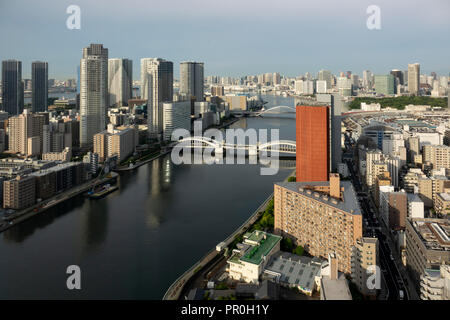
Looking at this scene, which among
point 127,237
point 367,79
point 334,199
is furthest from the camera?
point 367,79

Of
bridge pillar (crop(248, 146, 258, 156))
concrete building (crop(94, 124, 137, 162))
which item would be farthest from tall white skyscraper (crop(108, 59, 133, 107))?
bridge pillar (crop(248, 146, 258, 156))

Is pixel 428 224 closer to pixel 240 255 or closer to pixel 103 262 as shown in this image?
pixel 240 255

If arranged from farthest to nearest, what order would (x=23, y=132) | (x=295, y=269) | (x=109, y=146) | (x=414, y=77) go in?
1. (x=414, y=77)
2. (x=23, y=132)
3. (x=109, y=146)
4. (x=295, y=269)

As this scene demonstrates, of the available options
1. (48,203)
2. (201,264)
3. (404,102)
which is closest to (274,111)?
(404,102)

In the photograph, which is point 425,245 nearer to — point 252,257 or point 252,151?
point 252,257

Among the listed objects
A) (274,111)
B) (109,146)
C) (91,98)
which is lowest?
(109,146)

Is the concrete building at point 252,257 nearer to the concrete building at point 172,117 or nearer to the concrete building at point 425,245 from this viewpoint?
the concrete building at point 425,245
